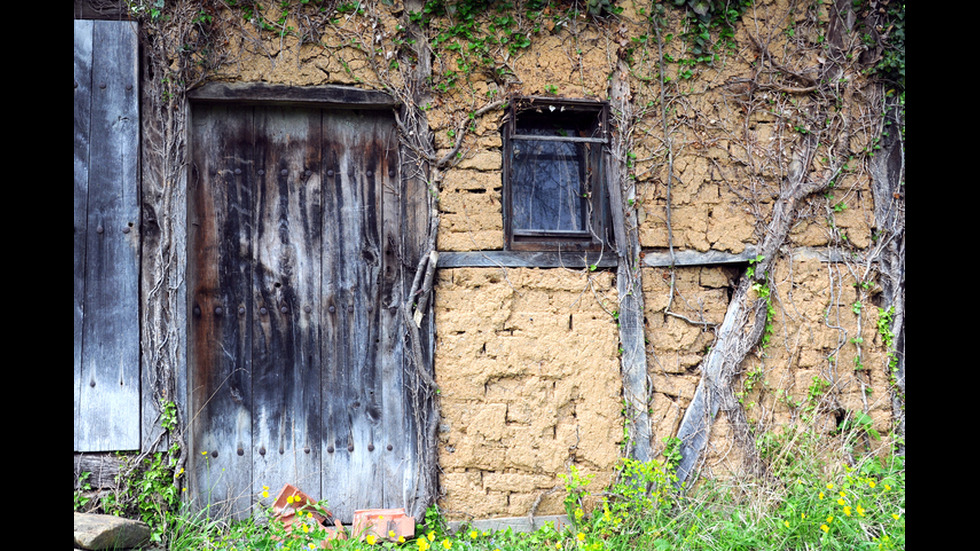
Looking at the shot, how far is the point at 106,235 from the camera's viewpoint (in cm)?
311

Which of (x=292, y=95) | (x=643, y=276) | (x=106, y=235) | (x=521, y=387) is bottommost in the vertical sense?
(x=521, y=387)

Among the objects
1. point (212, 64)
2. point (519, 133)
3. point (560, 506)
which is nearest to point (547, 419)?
point (560, 506)

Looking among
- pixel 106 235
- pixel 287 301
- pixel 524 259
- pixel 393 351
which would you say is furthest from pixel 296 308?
pixel 524 259

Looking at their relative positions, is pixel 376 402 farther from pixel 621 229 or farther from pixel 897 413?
pixel 897 413

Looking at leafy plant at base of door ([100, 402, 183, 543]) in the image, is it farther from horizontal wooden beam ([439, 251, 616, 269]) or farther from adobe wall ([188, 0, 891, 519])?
horizontal wooden beam ([439, 251, 616, 269])

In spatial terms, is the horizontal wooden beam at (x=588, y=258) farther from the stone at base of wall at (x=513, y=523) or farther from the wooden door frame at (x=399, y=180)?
the stone at base of wall at (x=513, y=523)

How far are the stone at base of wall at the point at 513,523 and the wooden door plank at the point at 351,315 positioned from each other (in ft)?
Result: 1.61

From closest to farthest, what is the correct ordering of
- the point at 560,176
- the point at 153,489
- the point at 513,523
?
the point at 153,489, the point at 513,523, the point at 560,176

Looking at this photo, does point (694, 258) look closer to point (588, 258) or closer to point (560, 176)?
point (588, 258)

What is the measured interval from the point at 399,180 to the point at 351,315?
785 millimetres

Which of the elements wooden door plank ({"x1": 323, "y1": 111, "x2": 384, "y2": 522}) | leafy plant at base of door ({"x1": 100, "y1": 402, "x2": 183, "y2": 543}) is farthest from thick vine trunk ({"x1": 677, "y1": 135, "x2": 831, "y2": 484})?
leafy plant at base of door ({"x1": 100, "y1": 402, "x2": 183, "y2": 543})

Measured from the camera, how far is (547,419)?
10.8ft

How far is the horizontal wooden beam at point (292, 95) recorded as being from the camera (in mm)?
3168

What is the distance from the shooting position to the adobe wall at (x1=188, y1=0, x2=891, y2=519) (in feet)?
10.7
